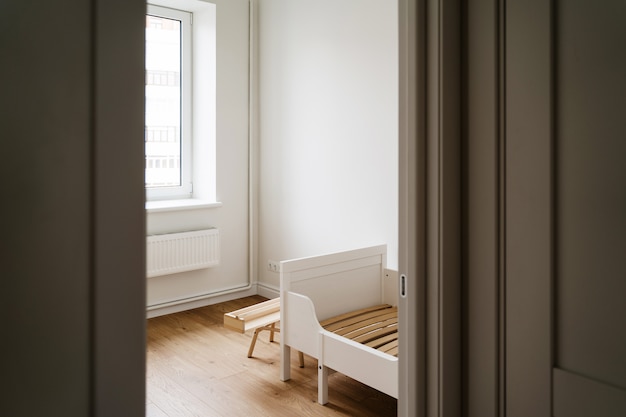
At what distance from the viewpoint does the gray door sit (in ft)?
3.64

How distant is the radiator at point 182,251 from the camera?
13.5 ft

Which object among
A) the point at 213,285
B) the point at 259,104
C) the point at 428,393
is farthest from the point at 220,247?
the point at 428,393

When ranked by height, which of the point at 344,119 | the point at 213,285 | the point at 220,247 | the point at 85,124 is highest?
the point at 344,119

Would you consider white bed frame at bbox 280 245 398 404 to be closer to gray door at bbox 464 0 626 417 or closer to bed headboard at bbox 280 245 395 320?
bed headboard at bbox 280 245 395 320

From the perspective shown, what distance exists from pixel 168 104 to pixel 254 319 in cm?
215

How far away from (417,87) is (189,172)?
3.69 m

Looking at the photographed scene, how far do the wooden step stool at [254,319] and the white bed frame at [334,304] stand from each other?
0.91ft

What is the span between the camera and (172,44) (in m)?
4.62

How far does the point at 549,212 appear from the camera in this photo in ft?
3.88

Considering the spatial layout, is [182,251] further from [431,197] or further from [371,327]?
[431,197]

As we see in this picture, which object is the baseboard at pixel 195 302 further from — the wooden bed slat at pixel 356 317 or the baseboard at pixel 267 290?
the wooden bed slat at pixel 356 317

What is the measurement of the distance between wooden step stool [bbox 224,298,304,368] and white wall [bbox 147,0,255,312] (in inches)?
44.6

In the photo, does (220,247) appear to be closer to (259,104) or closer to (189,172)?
(189,172)

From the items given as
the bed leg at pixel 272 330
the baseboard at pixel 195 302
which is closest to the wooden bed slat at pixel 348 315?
the bed leg at pixel 272 330
